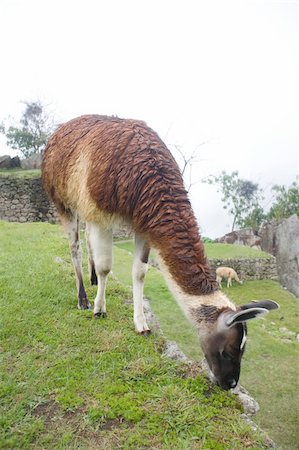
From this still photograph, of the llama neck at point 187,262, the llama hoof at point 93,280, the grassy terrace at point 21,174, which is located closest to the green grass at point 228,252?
the grassy terrace at point 21,174

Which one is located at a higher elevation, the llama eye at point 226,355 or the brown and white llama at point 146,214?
the brown and white llama at point 146,214

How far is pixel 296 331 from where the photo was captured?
1093cm

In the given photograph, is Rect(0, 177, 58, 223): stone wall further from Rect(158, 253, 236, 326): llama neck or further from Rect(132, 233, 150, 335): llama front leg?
Rect(158, 253, 236, 326): llama neck

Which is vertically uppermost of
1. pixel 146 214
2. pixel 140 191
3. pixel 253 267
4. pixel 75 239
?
pixel 140 191

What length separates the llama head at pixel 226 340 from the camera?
2.74 metres

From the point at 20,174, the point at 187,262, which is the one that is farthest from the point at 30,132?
the point at 187,262

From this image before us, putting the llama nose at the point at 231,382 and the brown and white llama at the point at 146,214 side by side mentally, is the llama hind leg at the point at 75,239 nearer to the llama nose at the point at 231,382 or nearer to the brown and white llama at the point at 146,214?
the brown and white llama at the point at 146,214

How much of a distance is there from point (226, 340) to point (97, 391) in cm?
102

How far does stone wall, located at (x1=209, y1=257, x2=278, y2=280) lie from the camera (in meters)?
19.0

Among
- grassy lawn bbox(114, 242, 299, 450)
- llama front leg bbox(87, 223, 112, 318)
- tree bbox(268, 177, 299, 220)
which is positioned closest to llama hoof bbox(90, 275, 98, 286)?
llama front leg bbox(87, 223, 112, 318)

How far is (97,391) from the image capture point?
2.88m

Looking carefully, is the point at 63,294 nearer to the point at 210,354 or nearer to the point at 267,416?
the point at 210,354

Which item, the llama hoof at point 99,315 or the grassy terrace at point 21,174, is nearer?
the llama hoof at point 99,315

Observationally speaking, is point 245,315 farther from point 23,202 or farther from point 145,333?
point 23,202
